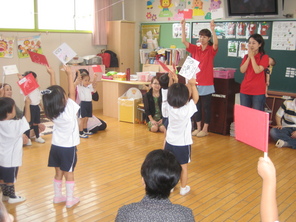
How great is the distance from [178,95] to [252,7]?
11.3ft

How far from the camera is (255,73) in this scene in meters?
4.71

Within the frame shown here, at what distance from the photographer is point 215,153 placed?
450cm

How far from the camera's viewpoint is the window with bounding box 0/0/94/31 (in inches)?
247

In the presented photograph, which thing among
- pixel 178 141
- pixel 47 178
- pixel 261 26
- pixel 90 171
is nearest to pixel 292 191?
pixel 178 141

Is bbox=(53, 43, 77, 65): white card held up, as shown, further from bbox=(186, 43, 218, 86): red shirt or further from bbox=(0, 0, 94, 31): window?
bbox=(0, 0, 94, 31): window

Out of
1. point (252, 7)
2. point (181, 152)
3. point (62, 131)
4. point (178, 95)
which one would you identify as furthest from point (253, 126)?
point (252, 7)

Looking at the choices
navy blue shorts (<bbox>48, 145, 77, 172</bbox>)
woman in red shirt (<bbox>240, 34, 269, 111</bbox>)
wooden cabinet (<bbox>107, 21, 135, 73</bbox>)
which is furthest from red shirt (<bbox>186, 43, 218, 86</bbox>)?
navy blue shorts (<bbox>48, 145, 77, 172</bbox>)

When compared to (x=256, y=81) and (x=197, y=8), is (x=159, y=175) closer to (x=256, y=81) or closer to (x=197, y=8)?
(x=256, y=81)

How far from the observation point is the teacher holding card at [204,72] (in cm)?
508

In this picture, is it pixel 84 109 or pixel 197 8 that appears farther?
pixel 197 8

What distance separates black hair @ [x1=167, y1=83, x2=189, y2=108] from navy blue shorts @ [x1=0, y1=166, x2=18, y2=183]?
1.48 meters

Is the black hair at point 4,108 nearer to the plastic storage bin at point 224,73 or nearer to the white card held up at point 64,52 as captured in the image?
the white card held up at point 64,52

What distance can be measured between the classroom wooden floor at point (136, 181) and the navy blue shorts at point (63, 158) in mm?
369

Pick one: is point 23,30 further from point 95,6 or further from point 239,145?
point 239,145
